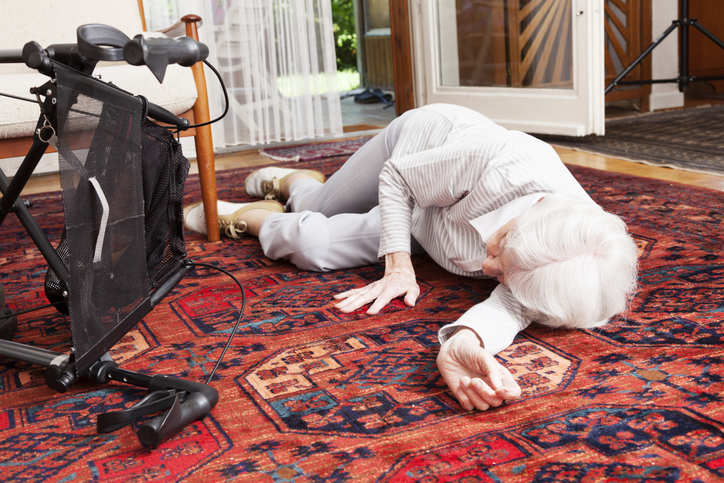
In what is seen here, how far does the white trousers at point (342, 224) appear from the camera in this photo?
1671 millimetres

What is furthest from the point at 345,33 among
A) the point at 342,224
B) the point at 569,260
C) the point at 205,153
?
the point at 569,260

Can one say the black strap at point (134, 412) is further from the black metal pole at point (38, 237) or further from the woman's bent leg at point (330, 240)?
the woman's bent leg at point (330, 240)

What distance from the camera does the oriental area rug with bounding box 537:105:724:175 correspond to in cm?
272

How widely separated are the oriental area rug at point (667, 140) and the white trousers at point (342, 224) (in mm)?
1416

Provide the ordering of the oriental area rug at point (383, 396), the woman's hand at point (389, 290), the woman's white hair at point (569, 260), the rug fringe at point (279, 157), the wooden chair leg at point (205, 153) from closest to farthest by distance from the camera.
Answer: the oriental area rug at point (383, 396) → the woman's white hair at point (569, 260) → the woman's hand at point (389, 290) → the wooden chair leg at point (205, 153) → the rug fringe at point (279, 157)

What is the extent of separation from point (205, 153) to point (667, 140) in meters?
2.32

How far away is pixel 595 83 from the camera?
3.22 metres

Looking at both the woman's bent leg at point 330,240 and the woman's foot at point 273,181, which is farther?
the woman's foot at point 273,181

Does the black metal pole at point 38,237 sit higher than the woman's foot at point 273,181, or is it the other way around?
the black metal pole at point 38,237

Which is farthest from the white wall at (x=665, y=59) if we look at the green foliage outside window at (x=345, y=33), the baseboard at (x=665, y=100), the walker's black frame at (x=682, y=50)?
the green foliage outside window at (x=345, y=33)

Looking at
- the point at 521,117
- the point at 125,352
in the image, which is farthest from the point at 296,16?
the point at 125,352

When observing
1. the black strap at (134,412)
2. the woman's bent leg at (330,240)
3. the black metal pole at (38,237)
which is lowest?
the black strap at (134,412)

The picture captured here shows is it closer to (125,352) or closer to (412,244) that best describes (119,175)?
(125,352)

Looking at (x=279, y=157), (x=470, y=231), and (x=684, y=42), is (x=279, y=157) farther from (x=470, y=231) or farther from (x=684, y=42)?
(x=684, y=42)
